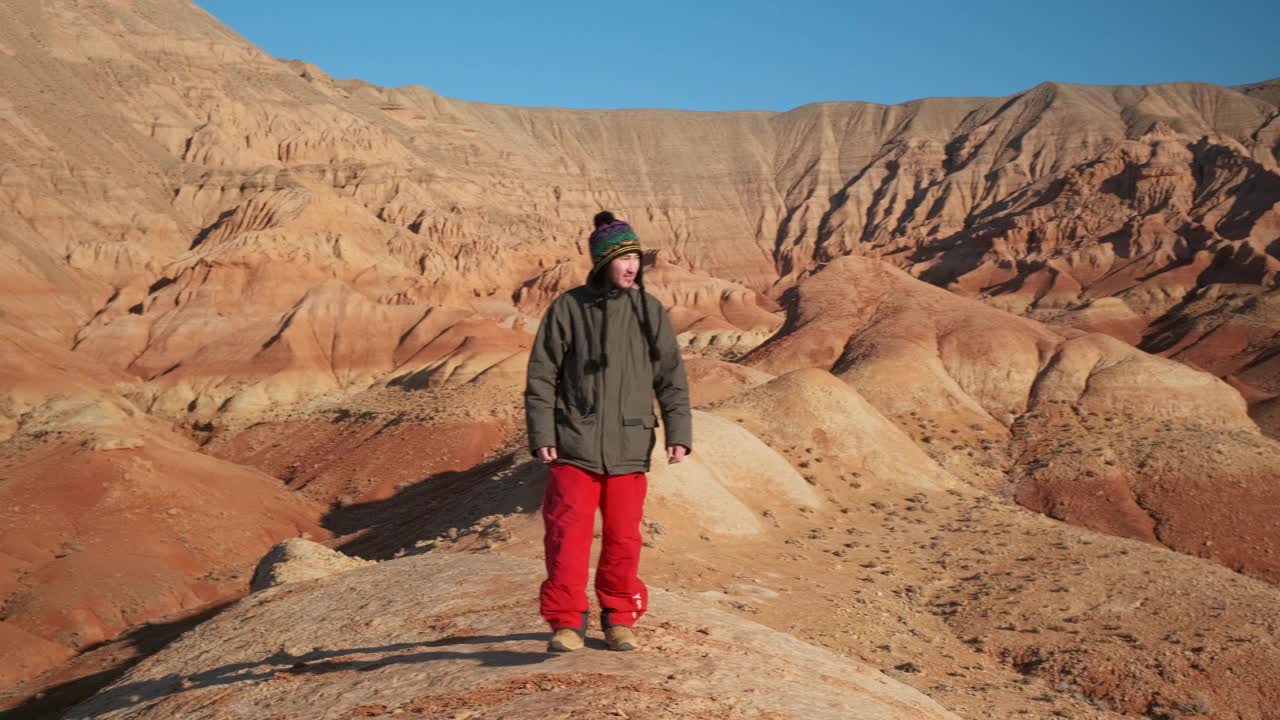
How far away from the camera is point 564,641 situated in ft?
17.1

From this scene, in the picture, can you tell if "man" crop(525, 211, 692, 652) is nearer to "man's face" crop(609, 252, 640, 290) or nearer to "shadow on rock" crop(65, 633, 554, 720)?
"man's face" crop(609, 252, 640, 290)

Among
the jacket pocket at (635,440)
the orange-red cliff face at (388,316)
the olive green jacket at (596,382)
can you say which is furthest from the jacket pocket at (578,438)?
the orange-red cliff face at (388,316)

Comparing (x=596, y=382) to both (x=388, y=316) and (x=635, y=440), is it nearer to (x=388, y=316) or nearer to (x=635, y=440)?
(x=635, y=440)

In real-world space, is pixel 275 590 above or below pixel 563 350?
below

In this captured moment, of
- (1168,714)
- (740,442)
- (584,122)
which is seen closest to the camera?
(1168,714)

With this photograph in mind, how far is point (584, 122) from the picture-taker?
13425 cm

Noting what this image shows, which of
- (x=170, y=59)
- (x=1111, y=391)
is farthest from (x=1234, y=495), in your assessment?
(x=170, y=59)

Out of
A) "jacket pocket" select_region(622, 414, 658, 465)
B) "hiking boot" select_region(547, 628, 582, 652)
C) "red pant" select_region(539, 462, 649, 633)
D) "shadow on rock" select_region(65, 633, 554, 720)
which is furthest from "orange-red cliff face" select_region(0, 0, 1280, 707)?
"jacket pocket" select_region(622, 414, 658, 465)

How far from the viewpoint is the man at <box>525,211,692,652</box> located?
17.0ft

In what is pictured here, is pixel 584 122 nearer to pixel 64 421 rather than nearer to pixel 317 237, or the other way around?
pixel 317 237

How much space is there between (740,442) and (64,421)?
68.1ft

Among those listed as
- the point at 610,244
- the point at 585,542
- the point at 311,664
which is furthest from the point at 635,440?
the point at 311,664

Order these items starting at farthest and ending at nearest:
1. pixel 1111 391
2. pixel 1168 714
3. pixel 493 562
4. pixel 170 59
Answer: pixel 170 59 → pixel 1111 391 → pixel 1168 714 → pixel 493 562

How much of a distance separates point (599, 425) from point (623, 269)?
0.86 m
